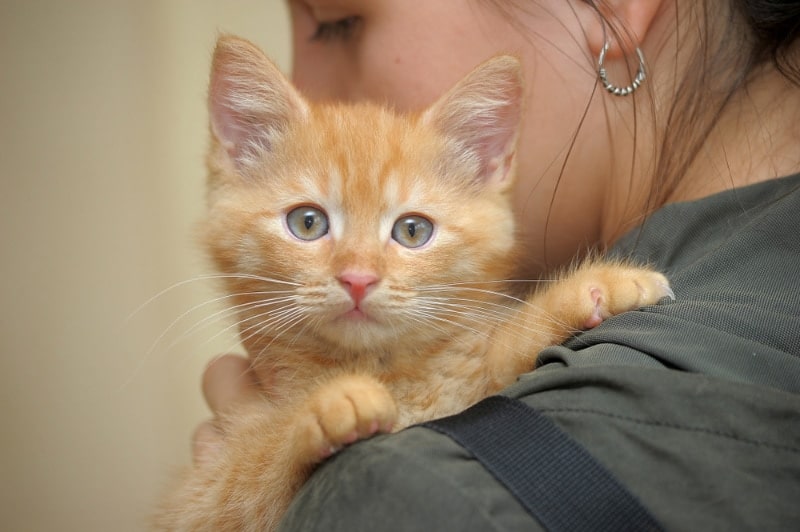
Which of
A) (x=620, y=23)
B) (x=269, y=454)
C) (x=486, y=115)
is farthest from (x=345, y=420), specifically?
(x=620, y=23)

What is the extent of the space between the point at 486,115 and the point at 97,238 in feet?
5.82

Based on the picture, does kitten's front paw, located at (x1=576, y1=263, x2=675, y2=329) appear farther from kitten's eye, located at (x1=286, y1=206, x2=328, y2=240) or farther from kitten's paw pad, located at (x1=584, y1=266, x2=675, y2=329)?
kitten's eye, located at (x1=286, y1=206, x2=328, y2=240)

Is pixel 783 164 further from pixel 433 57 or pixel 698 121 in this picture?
pixel 433 57

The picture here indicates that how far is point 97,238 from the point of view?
2.54 metres

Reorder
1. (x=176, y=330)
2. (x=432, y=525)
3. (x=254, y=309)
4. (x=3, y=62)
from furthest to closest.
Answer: (x=176, y=330), (x=3, y=62), (x=254, y=309), (x=432, y=525)

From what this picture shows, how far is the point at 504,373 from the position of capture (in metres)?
1.09

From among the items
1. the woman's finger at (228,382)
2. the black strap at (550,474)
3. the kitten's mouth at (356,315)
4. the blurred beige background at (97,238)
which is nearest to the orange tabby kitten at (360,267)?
the kitten's mouth at (356,315)

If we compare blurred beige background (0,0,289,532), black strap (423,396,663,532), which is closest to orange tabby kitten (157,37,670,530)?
black strap (423,396,663,532)

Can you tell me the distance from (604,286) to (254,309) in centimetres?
55

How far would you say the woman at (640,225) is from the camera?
664 millimetres

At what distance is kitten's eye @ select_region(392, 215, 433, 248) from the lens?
1.13m

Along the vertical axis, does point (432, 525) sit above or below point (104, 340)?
above

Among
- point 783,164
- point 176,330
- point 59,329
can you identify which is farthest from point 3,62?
point 783,164

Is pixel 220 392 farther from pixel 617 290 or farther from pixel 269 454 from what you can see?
pixel 617 290
